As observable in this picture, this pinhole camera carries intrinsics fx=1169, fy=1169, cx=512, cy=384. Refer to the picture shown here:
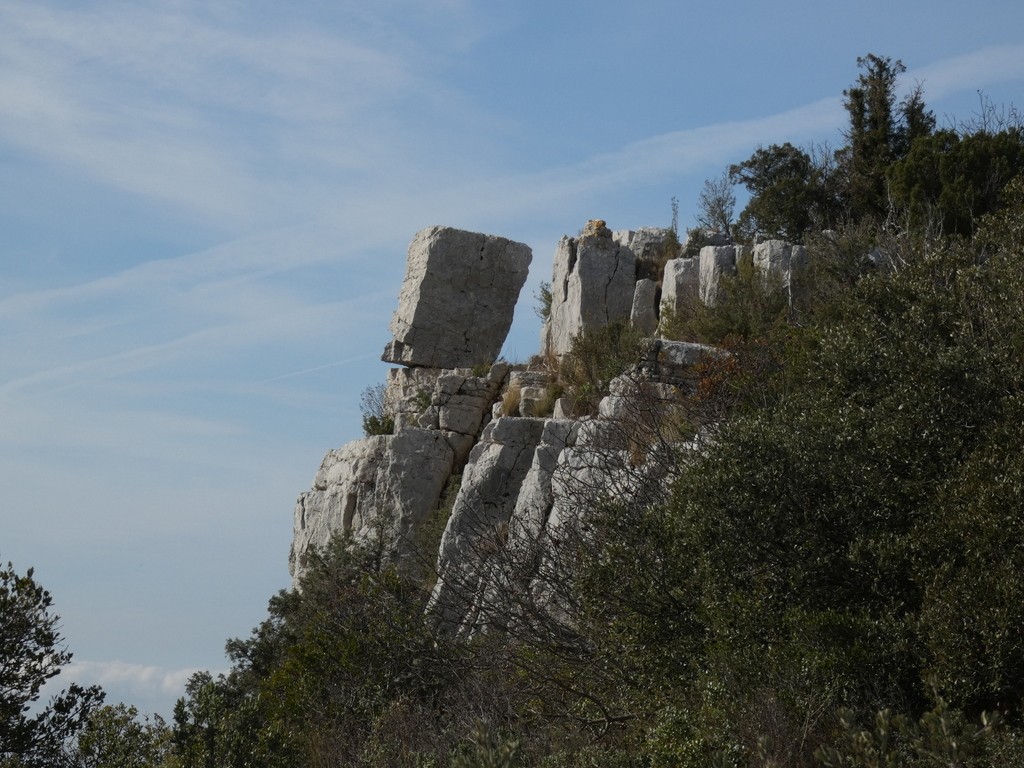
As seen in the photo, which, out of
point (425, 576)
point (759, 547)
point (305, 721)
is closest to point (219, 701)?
point (305, 721)

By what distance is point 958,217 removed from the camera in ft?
89.9

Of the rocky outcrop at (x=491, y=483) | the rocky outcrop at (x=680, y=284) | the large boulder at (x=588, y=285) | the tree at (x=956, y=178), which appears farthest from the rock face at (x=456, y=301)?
the tree at (x=956, y=178)

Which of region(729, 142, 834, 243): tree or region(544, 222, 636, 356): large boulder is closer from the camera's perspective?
region(544, 222, 636, 356): large boulder

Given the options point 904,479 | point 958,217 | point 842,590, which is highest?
point 958,217

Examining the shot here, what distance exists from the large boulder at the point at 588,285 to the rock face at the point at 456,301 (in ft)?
8.21

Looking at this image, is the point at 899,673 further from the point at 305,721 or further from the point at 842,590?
the point at 305,721

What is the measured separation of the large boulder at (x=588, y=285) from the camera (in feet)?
87.0

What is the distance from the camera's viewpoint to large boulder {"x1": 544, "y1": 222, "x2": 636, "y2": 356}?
87.0 ft

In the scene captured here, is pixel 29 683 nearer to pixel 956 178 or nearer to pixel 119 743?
pixel 119 743

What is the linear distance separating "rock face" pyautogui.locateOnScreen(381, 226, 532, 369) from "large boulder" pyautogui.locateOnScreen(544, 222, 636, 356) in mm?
2501

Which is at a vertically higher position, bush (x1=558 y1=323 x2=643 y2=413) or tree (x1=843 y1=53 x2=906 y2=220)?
tree (x1=843 y1=53 x2=906 y2=220)

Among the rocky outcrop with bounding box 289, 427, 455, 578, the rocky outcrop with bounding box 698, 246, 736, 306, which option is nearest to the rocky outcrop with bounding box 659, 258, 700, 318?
the rocky outcrop with bounding box 698, 246, 736, 306

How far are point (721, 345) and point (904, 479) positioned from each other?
9.63 m

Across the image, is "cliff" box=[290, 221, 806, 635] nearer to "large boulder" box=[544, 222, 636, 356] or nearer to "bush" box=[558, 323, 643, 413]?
"large boulder" box=[544, 222, 636, 356]
